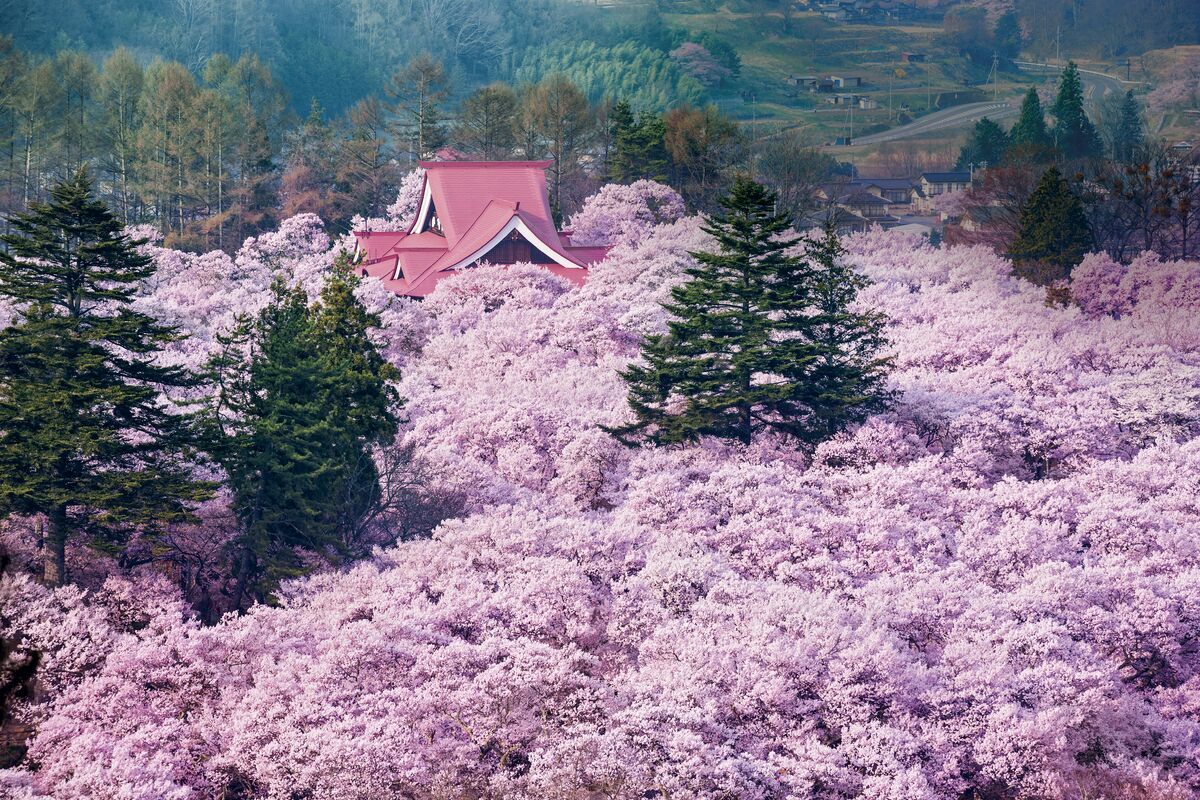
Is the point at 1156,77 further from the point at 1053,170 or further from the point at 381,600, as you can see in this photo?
the point at 381,600

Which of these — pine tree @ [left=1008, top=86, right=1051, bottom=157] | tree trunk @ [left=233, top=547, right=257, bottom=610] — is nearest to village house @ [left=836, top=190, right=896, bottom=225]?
pine tree @ [left=1008, top=86, right=1051, bottom=157]

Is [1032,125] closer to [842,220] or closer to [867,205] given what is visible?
[867,205]

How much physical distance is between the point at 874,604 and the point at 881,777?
583 centimetres

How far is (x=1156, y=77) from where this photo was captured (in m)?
184

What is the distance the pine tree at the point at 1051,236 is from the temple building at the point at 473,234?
20771 millimetres

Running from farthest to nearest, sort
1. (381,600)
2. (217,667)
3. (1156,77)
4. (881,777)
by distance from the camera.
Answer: (1156,77) → (381,600) → (217,667) → (881,777)

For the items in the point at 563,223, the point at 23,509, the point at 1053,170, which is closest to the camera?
the point at 23,509

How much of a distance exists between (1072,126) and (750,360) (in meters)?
94.4

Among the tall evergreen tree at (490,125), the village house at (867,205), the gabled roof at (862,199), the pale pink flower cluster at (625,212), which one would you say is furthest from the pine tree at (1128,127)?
the pale pink flower cluster at (625,212)

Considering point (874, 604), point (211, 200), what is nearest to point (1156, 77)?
point (211, 200)

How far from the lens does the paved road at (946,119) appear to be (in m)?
179

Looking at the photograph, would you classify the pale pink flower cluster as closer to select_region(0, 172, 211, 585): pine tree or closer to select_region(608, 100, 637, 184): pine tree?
select_region(608, 100, 637, 184): pine tree

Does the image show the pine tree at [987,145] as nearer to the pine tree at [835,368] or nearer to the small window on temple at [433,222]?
the small window on temple at [433,222]

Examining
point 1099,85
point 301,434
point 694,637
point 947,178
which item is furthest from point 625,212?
point 1099,85
